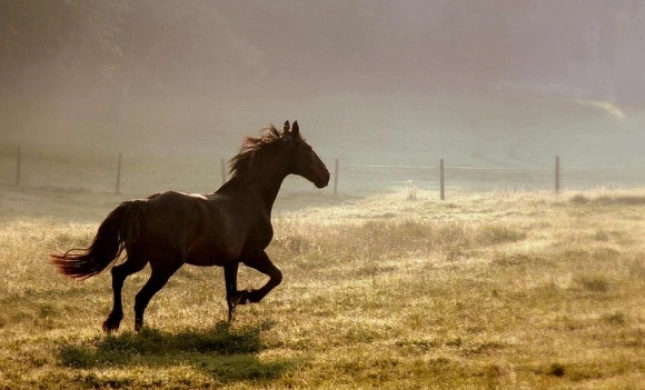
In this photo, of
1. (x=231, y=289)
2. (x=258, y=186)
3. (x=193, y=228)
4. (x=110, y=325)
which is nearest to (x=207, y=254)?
(x=193, y=228)

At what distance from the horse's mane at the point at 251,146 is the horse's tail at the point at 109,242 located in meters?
2.42

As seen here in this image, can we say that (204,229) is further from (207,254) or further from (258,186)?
(258,186)

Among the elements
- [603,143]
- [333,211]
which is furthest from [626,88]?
[333,211]

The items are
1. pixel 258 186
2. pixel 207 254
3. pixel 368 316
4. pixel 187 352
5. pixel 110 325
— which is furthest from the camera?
pixel 258 186

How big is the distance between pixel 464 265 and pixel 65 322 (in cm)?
748

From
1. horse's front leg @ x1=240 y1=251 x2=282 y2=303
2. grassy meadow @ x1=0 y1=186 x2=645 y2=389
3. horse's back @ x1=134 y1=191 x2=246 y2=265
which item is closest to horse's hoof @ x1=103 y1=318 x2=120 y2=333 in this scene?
grassy meadow @ x1=0 y1=186 x2=645 y2=389

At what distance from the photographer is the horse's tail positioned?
9242 mm

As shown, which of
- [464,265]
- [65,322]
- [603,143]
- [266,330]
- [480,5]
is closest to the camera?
[266,330]

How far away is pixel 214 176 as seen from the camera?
43156 mm

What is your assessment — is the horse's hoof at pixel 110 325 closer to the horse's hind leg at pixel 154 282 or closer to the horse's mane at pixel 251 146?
the horse's hind leg at pixel 154 282

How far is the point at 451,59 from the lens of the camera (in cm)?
8169

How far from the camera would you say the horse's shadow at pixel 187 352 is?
7.76 meters

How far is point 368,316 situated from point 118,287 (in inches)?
127

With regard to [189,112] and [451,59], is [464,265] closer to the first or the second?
[189,112]
